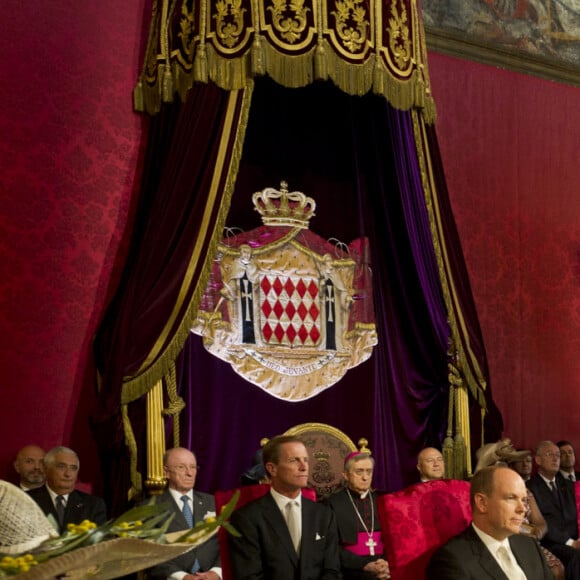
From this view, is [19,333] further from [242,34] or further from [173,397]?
[242,34]

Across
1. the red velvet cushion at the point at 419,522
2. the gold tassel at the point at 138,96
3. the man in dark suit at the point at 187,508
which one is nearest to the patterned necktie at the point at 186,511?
the man in dark suit at the point at 187,508

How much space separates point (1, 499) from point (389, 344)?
6.02 metres

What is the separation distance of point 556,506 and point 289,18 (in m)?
4.51

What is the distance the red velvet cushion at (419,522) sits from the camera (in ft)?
14.6

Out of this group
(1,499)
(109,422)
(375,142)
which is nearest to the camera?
(1,499)

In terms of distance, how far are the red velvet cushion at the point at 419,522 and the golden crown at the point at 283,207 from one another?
352cm

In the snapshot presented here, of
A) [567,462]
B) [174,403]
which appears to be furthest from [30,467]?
[567,462]

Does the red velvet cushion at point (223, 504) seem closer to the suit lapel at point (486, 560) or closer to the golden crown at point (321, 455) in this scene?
the suit lapel at point (486, 560)

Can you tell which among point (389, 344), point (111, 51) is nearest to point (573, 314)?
point (389, 344)

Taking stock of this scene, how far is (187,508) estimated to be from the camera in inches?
239

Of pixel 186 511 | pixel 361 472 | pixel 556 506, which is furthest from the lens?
pixel 556 506

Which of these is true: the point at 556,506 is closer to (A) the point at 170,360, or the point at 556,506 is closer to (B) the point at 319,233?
(B) the point at 319,233

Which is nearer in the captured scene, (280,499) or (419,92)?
(280,499)

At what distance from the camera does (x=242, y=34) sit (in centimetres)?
671
